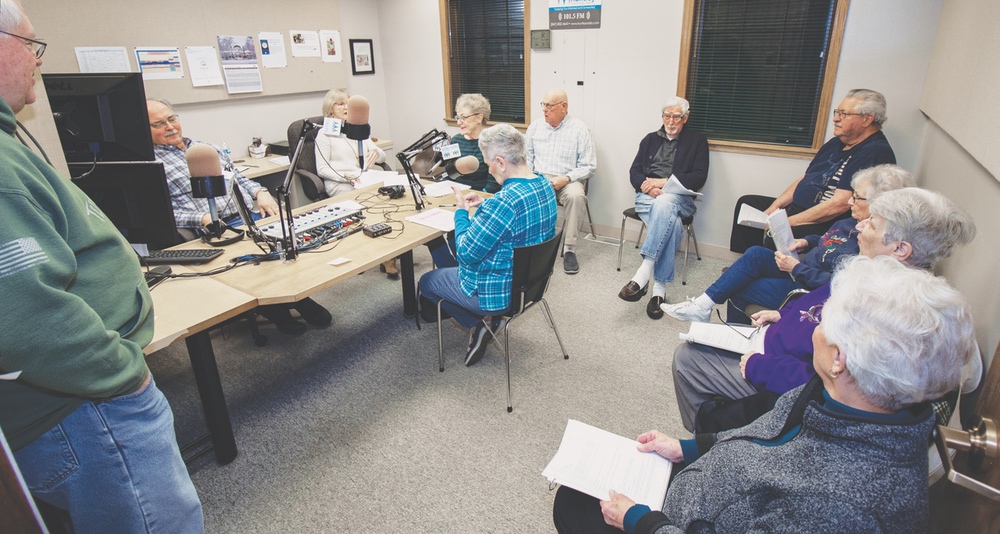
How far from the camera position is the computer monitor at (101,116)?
1.84 meters

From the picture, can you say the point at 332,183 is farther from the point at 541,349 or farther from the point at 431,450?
the point at 431,450

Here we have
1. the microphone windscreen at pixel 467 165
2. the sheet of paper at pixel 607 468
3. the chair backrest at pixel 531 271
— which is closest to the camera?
the sheet of paper at pixel 607 468

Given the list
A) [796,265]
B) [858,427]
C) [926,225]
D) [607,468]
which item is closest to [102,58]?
[607,468]

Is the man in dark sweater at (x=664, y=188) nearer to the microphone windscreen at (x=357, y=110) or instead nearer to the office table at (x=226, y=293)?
the office table at (x=226, y=293)

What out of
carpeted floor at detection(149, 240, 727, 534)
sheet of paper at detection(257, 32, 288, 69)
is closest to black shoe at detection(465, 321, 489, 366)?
carpeted floor at detection(149, 240, 727, 534)

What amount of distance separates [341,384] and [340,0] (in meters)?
4.03

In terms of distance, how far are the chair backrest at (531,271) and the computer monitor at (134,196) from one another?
Answer: 1351 millimetres

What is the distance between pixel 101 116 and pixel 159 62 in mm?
2526

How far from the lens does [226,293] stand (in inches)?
78.5

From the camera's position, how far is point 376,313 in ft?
11.1

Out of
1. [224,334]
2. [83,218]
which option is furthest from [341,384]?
[83,218]

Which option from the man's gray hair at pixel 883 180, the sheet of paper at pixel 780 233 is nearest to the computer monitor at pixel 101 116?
the sheet of paper at pixel 780 233

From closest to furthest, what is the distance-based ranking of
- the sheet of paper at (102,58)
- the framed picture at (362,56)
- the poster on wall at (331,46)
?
1. the sheet of paper at (102,58)
2. the poster on wall at (331,46)
3. the framed picture at (362,56)

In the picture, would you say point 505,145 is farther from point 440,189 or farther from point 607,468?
point 607,468
